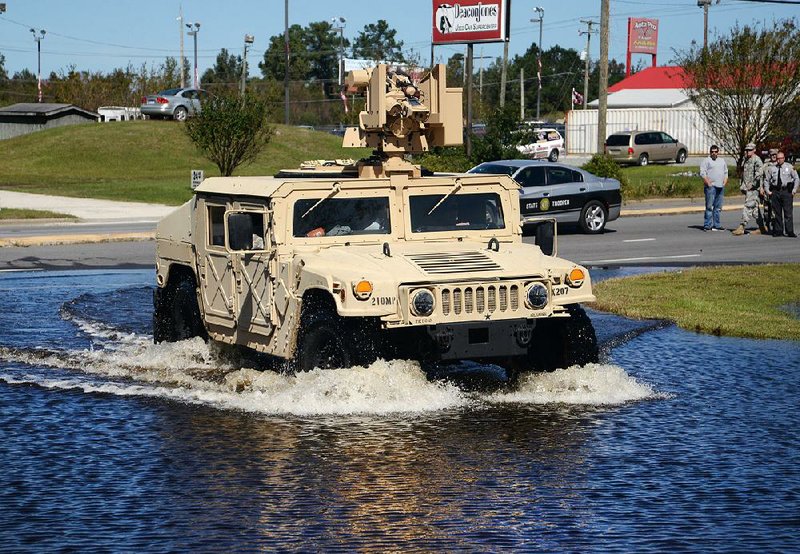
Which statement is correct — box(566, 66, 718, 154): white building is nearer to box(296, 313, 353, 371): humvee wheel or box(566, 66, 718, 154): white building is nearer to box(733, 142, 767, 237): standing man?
box(733, 142, 767, 237): standing man

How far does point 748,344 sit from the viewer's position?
1455 centimetres

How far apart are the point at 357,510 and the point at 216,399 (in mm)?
3680

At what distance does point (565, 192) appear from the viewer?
28047mm

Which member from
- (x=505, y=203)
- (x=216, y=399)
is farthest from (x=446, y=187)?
(x=216, y=399)

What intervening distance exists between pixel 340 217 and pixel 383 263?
1047 millimetres

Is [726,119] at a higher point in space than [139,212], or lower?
higher

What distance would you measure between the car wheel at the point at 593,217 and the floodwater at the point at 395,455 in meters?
14.6

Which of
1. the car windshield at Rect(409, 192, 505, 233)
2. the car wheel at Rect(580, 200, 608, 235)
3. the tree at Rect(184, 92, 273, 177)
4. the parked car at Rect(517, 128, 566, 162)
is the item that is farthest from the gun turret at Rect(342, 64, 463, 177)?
the parked car at Rect(517, 128, 566, 162)

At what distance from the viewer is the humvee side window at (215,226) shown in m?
12.6

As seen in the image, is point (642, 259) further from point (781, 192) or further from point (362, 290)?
point (362, 290)

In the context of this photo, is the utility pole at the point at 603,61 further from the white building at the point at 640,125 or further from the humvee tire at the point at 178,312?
the white building at the point at 640,125

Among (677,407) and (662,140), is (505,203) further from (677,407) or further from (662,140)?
(662,140)

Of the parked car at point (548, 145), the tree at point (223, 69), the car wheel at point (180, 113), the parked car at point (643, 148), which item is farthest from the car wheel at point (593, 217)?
the tree at point (223, 69)

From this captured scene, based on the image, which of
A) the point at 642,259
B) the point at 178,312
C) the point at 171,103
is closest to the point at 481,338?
the point at 178,312
